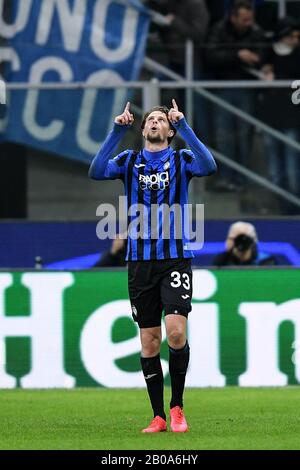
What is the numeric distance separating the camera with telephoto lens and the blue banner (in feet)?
6.60

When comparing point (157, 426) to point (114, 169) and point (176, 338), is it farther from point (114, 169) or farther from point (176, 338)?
point (114, 169)

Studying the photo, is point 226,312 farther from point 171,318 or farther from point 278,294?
point 171,318

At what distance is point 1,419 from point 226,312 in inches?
137

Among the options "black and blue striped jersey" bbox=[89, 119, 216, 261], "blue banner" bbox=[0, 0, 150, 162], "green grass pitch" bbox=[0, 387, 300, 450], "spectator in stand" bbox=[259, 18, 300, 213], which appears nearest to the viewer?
"green grass pitch" bbox=[0, 387, 300, 450]

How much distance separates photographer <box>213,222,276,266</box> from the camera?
47.4ft

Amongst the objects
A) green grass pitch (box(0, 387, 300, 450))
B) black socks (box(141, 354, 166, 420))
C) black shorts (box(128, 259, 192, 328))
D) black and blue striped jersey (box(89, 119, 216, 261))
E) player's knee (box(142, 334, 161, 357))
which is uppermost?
black and blue striped jersey (box(89, 119, 216, 261))

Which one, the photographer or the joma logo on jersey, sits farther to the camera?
the photographer

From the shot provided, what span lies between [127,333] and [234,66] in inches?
163

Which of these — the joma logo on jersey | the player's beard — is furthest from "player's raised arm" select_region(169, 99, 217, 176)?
the joma logo on jersey

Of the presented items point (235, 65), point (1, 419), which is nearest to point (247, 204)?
point (235, 65)

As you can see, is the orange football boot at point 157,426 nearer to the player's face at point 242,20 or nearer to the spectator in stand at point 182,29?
the spectator in stand at point 182,29

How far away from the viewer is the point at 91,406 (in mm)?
11555

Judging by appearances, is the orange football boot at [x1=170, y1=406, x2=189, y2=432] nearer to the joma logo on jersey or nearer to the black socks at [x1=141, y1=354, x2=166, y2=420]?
the black socks at [x1=141, y1=354, x2=166, y2=420]
